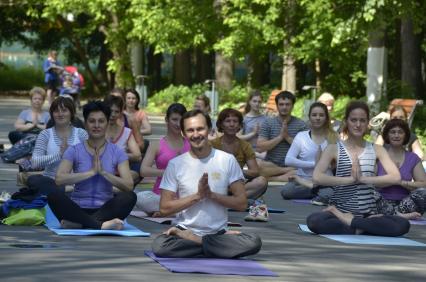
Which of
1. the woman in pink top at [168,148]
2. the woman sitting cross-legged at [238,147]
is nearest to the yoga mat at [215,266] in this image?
the woman in pink top at [168,148]

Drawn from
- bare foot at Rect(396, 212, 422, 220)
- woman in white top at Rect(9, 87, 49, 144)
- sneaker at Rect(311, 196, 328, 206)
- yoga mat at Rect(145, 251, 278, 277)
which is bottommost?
sneaker at Rect(311, 196, 328, 206)

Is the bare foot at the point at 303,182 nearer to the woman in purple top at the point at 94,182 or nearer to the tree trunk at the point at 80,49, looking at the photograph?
the woman in purple top at the point at 94,182

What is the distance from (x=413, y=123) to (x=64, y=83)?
14252 millimetres

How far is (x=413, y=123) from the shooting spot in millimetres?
29781

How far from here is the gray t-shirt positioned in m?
20.7

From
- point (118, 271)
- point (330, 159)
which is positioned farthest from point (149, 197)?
point (118, 271)

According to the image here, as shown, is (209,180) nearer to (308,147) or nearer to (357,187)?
(357,187)

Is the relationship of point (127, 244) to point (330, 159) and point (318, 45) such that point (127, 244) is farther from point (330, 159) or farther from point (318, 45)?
point (318, 45)

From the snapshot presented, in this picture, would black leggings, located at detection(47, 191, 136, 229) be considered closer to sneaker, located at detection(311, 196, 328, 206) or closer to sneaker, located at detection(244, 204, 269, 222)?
sneaker, located at detection(244, 204, 269, 222)

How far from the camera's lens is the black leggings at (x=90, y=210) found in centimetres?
1327

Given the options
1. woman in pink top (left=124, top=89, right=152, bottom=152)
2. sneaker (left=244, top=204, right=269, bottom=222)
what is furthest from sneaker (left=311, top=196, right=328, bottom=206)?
woman in pink top (left=124, top=89, right=152, bottom=152)

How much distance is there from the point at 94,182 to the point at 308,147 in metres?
5.97

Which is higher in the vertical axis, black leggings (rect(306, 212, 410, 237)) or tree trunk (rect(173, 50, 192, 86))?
tree trunk (rect(173, 50, 192, 86))

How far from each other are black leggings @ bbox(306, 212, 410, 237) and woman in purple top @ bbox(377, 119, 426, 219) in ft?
4.65
